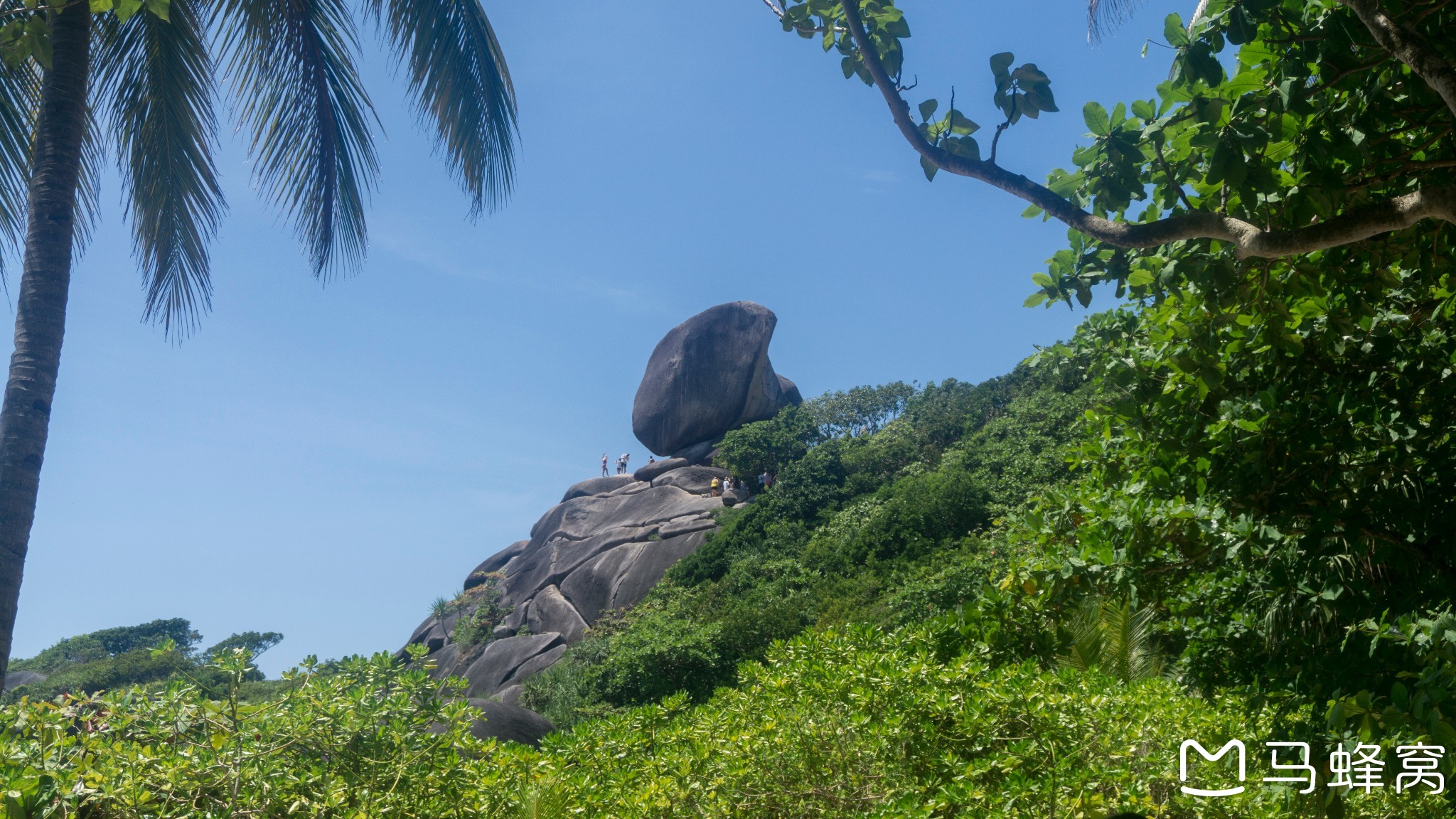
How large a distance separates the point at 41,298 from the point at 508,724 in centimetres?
645

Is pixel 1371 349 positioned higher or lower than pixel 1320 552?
higher

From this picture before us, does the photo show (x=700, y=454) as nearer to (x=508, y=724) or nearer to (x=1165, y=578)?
(x=508, y=724)

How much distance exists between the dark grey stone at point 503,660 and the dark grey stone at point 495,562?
8629 millimetres

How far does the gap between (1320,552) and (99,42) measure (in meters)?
8.55

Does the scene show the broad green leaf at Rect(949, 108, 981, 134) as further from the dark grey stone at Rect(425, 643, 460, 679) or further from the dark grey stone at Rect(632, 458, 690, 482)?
the dark grey stone at Rect(632, 458, 690, 482)

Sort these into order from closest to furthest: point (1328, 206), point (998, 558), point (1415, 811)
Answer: point (1328, 206) < point (1415, 811) < point (998, 558)

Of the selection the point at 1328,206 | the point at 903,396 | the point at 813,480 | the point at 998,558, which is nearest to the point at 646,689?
the point at 998,558

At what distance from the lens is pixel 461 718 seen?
295cm

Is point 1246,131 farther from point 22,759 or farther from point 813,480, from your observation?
point 813,480

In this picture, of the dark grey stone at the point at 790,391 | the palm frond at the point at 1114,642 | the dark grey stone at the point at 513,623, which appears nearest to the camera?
the palm frond at the point at 1114,642

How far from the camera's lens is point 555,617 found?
2600 centimetres

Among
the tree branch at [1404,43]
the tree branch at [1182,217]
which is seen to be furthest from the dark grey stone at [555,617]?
the tree branch at [1404,43]

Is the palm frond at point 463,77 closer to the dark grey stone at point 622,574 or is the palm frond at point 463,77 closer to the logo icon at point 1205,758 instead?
the logo icon at point 1205,758

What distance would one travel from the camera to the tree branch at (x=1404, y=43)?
2396mm
